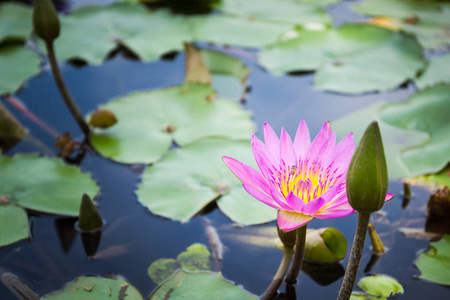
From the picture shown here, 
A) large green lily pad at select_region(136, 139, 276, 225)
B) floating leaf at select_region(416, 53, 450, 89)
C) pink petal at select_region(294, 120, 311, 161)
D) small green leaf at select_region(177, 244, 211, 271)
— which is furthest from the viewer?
floating leaf at select_region(416, 53, 450, 89)

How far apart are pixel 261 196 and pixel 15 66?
2.50 m

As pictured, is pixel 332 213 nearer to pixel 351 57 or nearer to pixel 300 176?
pixel 300 176

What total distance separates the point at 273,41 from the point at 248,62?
32 centimetres

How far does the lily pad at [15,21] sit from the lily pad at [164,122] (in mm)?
1191

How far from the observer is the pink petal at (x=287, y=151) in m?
1.59

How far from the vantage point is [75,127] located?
2.76 meters

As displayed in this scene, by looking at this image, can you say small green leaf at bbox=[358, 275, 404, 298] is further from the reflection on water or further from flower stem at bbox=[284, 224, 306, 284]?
flower stem at bbox=[284, 224, 306, 284]

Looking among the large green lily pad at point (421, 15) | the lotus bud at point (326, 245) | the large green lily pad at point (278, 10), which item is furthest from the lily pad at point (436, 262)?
the large green lily pad at point (278, 10)

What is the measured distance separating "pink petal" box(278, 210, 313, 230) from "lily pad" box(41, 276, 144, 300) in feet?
2.18

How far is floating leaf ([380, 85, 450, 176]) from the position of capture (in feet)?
7.70

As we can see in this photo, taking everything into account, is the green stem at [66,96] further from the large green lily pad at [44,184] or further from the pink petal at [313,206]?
the pink petal at [313,206]

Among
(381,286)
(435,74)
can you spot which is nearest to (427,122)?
(435,74)

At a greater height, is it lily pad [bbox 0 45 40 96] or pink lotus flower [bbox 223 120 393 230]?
pink lotus flower [bbox 223 120 393 230]

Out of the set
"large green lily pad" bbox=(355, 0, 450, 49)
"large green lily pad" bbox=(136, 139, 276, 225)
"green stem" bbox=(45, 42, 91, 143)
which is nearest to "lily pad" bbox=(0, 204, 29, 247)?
"large green lily pad" bbox=(136, 139, 276, 225)
